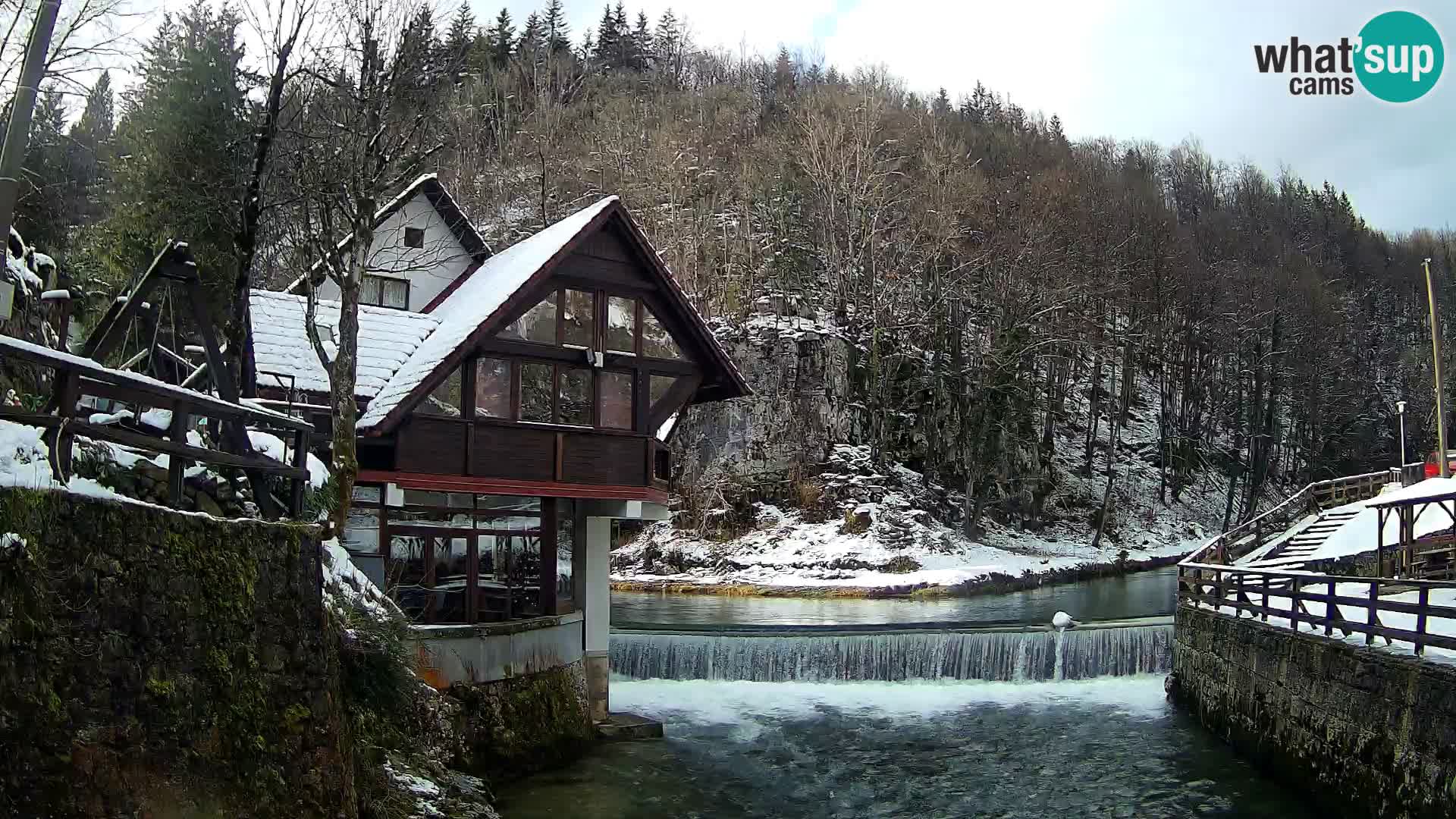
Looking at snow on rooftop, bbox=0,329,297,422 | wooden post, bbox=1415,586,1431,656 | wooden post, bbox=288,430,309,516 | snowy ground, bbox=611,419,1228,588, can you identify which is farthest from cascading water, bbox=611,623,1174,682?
snow on rooftop, bbox=0,329,297,422

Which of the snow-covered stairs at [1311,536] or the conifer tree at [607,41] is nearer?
the snow-covered stairs at [1311,536]

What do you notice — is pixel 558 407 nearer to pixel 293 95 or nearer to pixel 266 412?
pixel 293 95

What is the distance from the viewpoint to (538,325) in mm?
18578

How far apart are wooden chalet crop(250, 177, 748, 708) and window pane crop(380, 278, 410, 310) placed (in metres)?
1.81

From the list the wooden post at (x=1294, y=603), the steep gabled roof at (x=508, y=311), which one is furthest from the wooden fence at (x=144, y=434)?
the wooden post at (x=1294, y=603)

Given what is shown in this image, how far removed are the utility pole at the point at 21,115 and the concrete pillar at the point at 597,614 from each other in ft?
36.5

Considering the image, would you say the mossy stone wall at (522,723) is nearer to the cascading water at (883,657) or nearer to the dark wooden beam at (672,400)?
the dark wooden beam at (672,400)

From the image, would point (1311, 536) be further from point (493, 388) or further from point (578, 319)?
point (493, 388)

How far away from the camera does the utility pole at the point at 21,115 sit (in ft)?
33.0

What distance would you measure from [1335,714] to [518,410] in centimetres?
1209

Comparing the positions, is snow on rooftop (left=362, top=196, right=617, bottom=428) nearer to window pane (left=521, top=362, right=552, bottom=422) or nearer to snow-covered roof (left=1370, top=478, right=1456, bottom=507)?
window pane (left=521, top=362, right=552, bottom=422)

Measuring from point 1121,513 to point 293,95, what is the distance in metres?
45.2

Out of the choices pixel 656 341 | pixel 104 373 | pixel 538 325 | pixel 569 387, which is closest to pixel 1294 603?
pixel 656 341

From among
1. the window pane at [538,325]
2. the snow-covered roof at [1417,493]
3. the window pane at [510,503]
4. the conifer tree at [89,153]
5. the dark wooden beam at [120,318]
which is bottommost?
the window pane at [510,503]
